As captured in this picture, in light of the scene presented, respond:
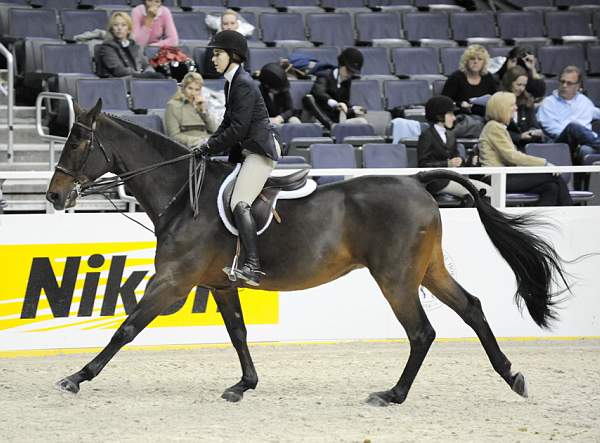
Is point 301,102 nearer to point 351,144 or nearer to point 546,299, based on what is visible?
Answer: point 351,144

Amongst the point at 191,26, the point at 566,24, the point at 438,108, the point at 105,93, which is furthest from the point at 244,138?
the point at 566,24

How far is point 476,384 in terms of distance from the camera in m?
8.09

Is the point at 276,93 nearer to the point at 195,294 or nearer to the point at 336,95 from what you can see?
the point at 336,95

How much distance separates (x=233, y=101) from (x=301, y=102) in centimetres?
623

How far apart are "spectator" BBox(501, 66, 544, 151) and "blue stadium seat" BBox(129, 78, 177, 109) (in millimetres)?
4053

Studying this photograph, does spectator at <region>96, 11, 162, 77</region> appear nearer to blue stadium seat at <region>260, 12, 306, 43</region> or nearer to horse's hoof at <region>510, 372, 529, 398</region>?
blue stadium seat at <region>260, 12, 306, 43</region>

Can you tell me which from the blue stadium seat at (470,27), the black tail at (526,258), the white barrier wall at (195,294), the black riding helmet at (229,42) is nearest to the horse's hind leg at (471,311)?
the black tail at (526,258)

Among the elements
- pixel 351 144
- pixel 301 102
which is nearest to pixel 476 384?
pixel 351 144

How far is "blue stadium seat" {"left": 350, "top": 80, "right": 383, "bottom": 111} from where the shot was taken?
541 inches

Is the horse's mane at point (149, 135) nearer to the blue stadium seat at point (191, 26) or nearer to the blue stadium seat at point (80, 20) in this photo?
the blue stadium seat at point (80, 20)

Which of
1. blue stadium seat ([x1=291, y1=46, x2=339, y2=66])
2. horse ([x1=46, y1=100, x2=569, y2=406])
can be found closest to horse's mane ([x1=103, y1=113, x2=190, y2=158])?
horse ([x1=46, y1=100, x2=569, y2=406])

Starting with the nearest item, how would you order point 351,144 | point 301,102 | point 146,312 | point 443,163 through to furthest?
point 146,312 < point 443,163 < point 351,144 < point 301,102

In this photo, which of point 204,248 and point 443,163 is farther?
point 443,163

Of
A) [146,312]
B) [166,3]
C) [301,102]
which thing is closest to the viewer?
[146,312]
